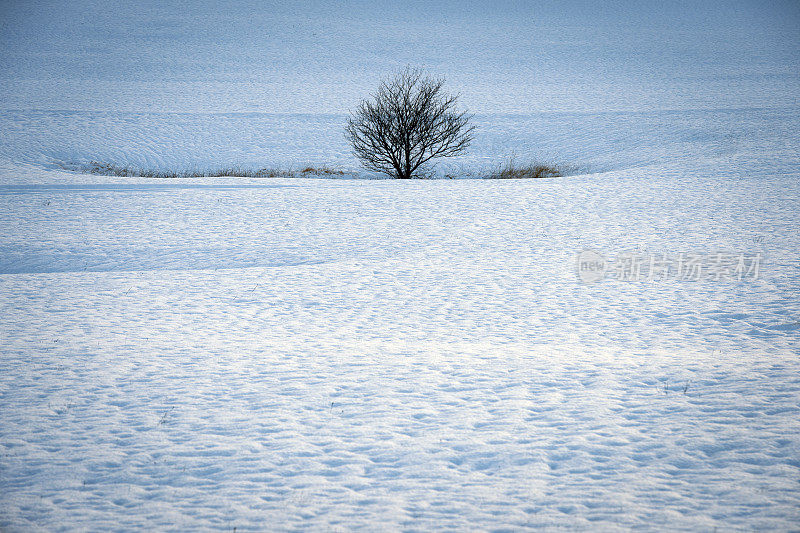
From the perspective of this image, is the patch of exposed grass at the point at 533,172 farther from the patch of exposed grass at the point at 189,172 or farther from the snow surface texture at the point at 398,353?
the patch of exposed grass at the point at 189,172

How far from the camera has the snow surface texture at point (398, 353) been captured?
4.43 meters

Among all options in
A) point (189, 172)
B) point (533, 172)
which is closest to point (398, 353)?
point (533, 172)

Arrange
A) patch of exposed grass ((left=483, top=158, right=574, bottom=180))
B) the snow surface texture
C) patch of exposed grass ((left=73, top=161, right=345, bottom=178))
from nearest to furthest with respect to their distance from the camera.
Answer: the snow surface texture, patch of exposed grass ((left=483, top=158, right=574, bottom=180)), patch of exposed grass ((left=73, top=161, right=345, bottom=178))

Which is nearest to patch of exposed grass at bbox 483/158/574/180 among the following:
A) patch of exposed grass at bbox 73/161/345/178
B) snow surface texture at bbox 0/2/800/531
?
snow surface texture at bbox 0/2/800/531

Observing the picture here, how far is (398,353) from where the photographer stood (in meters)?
7.38

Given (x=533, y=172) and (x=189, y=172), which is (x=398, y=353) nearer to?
(x=533, y=172)

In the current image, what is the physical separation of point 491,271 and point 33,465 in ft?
28.9

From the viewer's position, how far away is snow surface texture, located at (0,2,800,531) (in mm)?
4430

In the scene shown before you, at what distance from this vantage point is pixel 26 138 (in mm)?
31094

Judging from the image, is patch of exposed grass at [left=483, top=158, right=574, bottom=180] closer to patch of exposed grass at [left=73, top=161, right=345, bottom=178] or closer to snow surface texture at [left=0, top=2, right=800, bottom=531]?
snow surface texture at [left=0, top=2, right=800, bottom=531]

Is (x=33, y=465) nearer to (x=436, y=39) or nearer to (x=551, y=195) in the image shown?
(x=551, y=195)

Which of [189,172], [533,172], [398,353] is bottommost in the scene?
[398,353]

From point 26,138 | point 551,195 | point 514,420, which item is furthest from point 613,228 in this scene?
point 26,138

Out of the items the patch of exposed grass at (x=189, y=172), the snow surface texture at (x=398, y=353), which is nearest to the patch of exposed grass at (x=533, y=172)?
the snow surface texture at (x=398, y=353)
